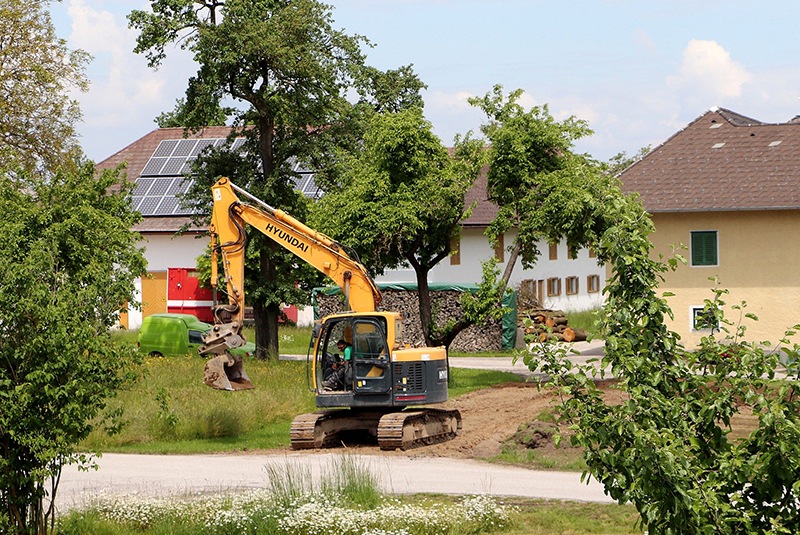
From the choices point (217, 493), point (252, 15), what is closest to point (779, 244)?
point (252, 15)

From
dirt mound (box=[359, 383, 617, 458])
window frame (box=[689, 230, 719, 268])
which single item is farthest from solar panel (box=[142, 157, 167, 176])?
window frame (box=[689, 230, 719, 268])

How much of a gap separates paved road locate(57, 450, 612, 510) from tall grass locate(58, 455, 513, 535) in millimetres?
1102

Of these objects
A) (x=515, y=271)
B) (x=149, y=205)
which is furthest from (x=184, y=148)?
(x=515, y=271)

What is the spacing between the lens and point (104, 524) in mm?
11242

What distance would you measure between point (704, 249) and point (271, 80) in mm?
15486

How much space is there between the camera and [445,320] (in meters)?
38.5

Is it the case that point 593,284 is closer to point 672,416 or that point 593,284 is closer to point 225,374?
point 225,374

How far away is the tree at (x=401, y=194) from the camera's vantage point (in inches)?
1024

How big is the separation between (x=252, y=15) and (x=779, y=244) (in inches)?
730

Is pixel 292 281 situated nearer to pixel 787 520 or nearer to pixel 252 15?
pixel 252 15

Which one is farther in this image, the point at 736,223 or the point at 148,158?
the point at 148,158

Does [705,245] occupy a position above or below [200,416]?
above

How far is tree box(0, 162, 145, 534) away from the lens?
31.4ft

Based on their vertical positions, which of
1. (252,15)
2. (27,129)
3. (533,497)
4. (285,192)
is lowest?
(533,497)
